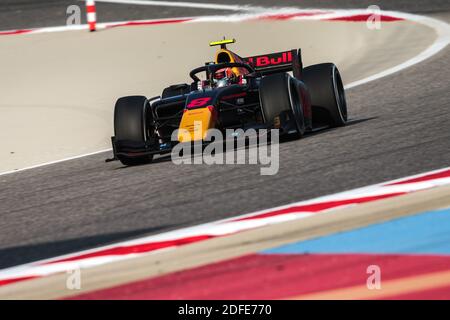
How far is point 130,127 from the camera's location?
8.70m

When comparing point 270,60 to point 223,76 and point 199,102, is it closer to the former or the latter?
point 223,76

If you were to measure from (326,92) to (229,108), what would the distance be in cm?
115

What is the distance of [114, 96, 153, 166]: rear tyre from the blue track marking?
3.82 metres

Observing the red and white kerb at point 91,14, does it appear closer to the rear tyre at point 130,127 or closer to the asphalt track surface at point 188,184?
the asphalt track surface at point 188,184

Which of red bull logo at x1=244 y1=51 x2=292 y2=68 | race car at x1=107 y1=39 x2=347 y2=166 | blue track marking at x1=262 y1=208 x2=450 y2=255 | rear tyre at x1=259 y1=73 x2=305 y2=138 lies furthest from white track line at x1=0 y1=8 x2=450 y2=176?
blue track marking at x1=262 y1=208 x2=450 y2=255

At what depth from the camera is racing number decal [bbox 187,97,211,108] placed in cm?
872

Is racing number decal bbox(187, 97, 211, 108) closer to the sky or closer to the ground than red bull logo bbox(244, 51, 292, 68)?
closer to the ground

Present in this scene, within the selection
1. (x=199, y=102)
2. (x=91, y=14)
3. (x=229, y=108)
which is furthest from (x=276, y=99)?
(x=91, y=14)

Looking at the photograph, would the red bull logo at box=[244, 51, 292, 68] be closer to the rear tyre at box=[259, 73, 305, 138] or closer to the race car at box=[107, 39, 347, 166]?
the race car at box=[107, 39, 347, 166]

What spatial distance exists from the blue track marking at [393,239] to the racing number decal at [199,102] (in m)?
3.79

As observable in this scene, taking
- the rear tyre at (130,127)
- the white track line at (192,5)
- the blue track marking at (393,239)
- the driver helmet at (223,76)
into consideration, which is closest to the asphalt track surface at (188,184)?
the rear tyre at (130,127)

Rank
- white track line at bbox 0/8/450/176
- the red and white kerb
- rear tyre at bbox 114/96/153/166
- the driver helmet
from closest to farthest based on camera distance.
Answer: rear tyre at bbox 114/96/153/166 → the driver helmet → white track line at bbox 0/8/450/176 → the red and white kerb
